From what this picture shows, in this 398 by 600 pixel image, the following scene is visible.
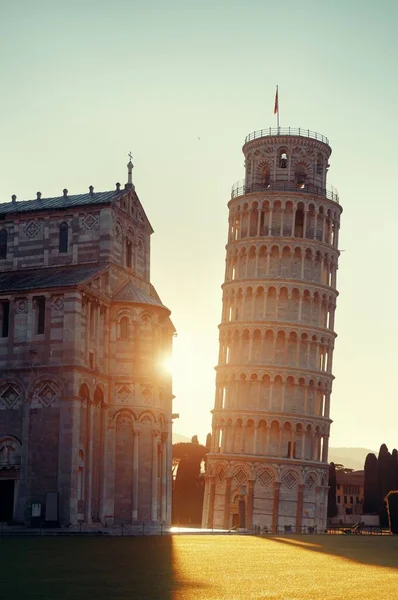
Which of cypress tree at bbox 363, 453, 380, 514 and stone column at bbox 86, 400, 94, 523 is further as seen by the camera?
cypress tree at bbox 363, 453, 380, 514

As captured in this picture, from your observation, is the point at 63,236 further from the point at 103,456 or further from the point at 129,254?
the point at 103,456

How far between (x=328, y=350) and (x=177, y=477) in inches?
1180

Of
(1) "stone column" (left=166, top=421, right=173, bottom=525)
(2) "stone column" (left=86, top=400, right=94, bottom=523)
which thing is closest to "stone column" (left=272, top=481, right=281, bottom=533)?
(1) "stone column" (left=166, top=421, right=173, bottom=525)

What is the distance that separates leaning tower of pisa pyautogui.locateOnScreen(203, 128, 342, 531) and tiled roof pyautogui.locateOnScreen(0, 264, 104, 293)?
3911cm

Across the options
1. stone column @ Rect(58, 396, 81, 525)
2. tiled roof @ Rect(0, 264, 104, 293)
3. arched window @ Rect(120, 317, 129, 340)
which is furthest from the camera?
arched window @ Rect(120, 317, 129, 340)

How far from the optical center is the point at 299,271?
106812 millimetres

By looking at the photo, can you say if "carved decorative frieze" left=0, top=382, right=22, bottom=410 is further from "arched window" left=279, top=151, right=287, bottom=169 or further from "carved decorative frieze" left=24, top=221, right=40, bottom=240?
"arched window" left=279, top=151, right=287, bottom=169

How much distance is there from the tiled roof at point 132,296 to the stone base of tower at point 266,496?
38.0 m

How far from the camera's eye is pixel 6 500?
62750mm

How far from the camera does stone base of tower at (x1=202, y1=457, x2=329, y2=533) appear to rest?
10223 cm

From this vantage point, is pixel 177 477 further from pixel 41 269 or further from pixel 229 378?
pixel 41 269

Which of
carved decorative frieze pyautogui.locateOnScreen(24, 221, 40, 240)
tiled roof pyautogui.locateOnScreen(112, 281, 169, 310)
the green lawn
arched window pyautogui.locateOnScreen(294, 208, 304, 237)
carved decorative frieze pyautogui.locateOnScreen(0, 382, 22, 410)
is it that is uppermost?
arched window pyautogui.locateOnScreen(294, 208, 304, 237)

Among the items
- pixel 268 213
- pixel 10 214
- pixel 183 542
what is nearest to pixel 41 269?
pixel 10 214

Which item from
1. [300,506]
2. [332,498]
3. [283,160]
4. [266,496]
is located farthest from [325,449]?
[283,160]
